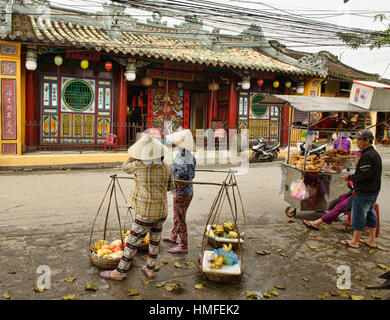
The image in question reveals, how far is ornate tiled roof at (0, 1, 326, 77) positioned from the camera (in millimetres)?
10516

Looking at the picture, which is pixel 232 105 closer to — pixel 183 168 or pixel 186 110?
pixel 186 110

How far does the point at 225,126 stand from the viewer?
A: 14414 mm

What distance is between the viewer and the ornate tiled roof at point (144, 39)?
10516mm

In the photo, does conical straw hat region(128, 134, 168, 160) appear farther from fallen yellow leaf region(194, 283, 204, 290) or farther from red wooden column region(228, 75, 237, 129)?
red wooden column region(228, 75, 237, 129)

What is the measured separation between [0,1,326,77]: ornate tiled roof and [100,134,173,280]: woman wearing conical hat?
26.1ft

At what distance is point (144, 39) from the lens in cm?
1307

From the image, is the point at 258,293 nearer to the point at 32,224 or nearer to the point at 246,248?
the point at 246,248

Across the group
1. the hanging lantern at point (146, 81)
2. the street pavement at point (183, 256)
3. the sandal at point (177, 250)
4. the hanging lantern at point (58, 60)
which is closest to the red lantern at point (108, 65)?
the hanging lantern at point (58, 60)

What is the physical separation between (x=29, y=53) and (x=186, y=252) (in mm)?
8625

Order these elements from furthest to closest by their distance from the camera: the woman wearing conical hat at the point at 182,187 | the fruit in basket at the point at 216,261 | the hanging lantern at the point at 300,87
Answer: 1. the hanging lantern at the point at 300,87
2. the woman wearing conical hat at the point at 182,187
3. the fruit in basket at the point at 216,261

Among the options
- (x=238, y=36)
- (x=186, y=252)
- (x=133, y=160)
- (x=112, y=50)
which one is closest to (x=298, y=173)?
(x=186, y=252)

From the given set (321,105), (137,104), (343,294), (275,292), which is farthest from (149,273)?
(137,104)

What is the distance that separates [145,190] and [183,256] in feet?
4.27

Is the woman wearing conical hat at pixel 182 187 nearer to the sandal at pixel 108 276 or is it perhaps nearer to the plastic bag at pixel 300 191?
the sandal at pixel 108 276
